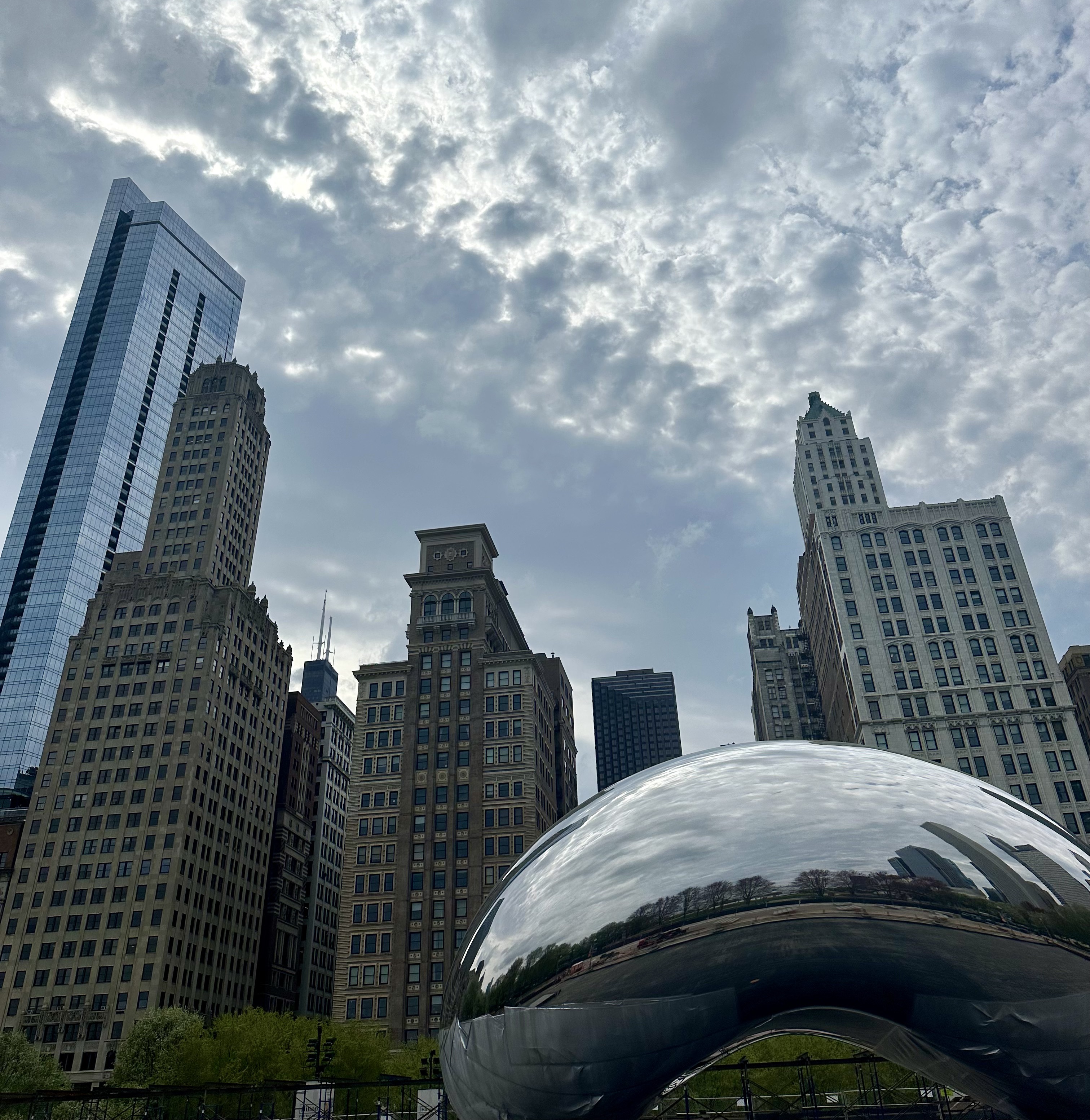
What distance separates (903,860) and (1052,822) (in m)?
1.16

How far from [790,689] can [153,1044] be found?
96336 millimetres

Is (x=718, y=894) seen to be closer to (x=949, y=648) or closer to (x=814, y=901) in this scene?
(x=814, y=901)

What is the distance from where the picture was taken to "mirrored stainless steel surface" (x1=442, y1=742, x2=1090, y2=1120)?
4465 millimetres

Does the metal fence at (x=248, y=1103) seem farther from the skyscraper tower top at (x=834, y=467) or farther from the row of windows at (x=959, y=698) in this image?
the skyscraper tower top at (x=834, y=467)

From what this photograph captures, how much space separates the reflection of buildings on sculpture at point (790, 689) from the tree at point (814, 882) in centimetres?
12364

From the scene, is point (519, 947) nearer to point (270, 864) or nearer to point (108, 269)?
point (270, 864)

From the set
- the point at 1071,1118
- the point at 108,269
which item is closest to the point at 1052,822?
the point at 1071,1118

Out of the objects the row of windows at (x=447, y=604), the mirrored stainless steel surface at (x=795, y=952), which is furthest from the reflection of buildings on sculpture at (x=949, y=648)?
the mirrored stainless steel surface at (x=795, y=952)

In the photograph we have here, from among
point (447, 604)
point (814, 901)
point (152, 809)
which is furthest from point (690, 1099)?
point (152, 809)

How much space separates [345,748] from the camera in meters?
142

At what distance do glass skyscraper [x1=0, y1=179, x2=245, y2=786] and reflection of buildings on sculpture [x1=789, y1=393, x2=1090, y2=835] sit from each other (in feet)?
371

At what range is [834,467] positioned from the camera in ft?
350

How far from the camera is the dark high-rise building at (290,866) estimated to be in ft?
340

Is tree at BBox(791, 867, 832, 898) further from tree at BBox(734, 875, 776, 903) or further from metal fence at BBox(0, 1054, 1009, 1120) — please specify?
metal fence at BBox(0, 1054, 1009, 1120)
